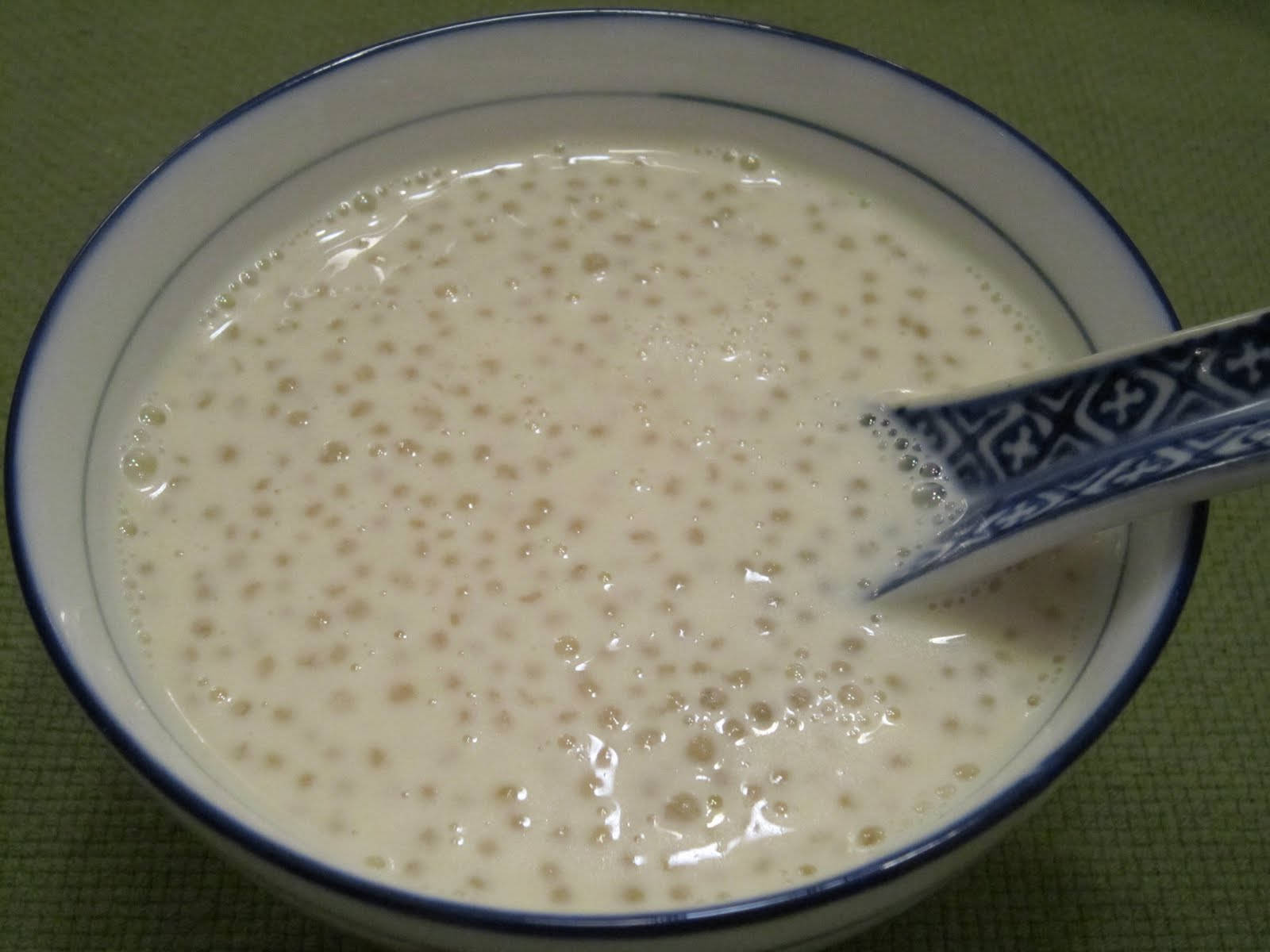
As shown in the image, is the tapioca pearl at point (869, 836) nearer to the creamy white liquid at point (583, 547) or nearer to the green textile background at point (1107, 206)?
the creamy white liquid at point (583, 547)

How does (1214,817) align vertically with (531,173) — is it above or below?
below

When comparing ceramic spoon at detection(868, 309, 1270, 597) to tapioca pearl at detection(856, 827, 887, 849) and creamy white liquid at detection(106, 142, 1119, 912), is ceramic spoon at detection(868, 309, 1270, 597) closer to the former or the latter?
creamy white liquid at detection(106, 142, 1119, 912)

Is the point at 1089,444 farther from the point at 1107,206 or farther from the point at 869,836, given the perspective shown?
the point at 1107,206

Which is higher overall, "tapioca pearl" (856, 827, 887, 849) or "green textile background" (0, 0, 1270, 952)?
"green textile background" (0, 0, 1270, 952)

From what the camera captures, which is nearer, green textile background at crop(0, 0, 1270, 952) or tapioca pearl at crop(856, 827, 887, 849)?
tapioca pearl at crop(856, 827, 887, 849)

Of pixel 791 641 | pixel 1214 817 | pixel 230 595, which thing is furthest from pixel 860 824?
pixel 230 595

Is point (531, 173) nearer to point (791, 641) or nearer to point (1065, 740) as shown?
point (791, 641)

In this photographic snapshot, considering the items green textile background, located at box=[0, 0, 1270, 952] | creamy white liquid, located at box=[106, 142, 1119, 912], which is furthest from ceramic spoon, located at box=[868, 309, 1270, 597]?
green textile background, located at box=[0, 0, 1270, 952]
